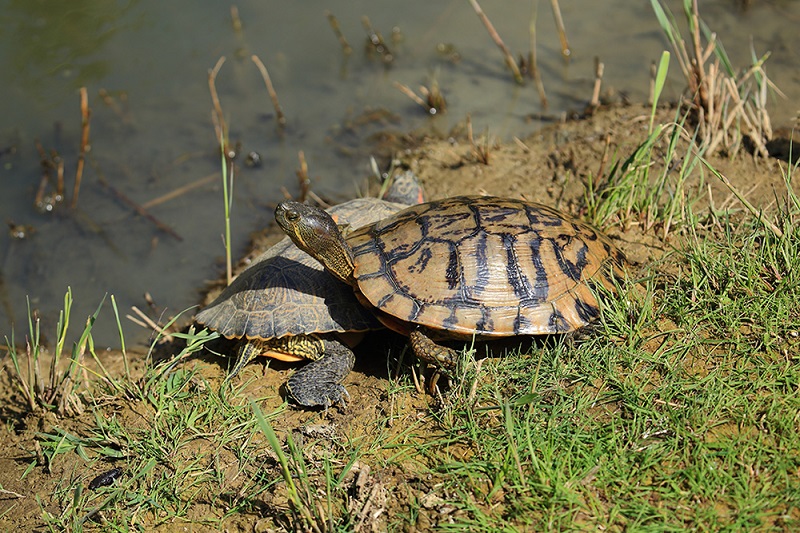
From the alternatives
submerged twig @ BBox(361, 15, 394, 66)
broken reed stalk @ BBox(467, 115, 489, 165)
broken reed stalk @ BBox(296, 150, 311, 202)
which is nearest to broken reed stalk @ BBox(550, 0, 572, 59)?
submerged twig @ BBox(361, 15, 394, 66)

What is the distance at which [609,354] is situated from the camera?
3.67 m

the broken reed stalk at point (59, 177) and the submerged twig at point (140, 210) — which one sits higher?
the broken reed stalk at point (59, 177)

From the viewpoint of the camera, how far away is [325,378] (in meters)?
4.05

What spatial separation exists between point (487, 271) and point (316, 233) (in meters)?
0.99

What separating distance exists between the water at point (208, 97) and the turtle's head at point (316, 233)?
209cm

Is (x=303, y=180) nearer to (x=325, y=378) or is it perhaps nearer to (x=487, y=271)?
(x=325, y=378)

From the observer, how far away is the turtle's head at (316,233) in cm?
391

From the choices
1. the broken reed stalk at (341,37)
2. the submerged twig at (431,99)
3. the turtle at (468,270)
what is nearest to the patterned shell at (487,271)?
the turtle at (468,270)

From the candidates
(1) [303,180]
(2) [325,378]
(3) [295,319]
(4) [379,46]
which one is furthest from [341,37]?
(2) [325,378]

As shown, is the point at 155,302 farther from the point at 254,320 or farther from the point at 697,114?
the point at 697,114

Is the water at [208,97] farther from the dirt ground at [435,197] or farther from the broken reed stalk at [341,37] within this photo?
the dirt ground at [435,197]

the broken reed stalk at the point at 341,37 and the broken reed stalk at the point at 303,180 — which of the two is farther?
the broken reed stalk at the point at 341,37

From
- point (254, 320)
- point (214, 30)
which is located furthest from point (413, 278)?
point (214, 30)

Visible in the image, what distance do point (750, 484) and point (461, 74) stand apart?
18.4 ft
